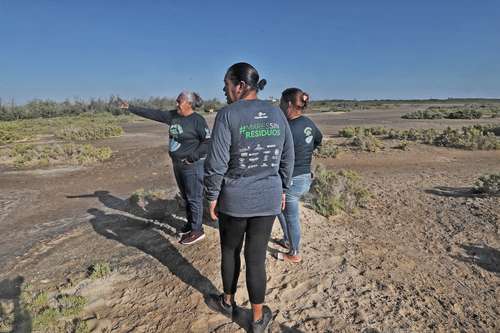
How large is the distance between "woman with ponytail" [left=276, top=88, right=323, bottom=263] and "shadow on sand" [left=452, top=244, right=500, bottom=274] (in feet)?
6.82

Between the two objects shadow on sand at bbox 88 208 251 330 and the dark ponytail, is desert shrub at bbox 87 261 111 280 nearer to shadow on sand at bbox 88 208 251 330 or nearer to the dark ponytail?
shadow on sand at bbox 88 208 251 330

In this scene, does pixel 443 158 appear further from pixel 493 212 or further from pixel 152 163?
pixel 152 163

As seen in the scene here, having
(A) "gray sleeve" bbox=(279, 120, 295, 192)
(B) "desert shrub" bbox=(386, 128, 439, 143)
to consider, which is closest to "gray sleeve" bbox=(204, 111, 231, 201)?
(A) "gray sleeve" bbox=(279, 120, 295, 192)

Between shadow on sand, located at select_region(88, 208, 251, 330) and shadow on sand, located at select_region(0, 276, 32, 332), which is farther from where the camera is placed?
shadow on sand, located at select_region(88, 208, 251, 330)

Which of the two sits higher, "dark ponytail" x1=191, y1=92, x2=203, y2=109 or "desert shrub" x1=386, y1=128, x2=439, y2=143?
"dark ponytail" x1=191, y1=92, x2=203, y2=109

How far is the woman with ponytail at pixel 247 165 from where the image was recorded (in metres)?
2.28

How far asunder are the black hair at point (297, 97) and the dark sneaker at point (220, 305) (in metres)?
1.85

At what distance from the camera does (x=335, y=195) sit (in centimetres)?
601

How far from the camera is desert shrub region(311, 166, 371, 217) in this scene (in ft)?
18.7

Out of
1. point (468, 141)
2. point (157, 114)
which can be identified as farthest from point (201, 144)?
point (468, 141)

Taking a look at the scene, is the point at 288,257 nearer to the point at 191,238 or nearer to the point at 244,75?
the point at 191,238

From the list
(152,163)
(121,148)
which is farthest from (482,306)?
(121,148)

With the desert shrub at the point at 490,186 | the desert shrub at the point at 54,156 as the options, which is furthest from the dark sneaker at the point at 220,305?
the desert shrub at the point at 54,156

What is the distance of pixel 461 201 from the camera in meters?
6.18
